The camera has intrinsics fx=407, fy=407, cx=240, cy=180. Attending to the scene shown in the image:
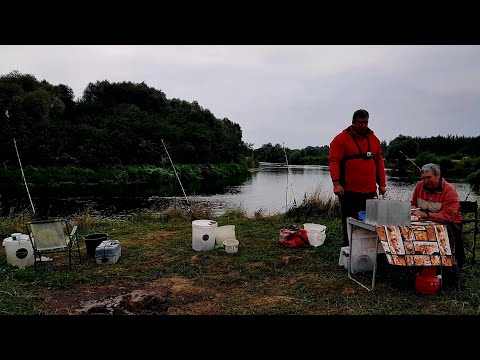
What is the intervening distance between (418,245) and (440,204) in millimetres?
700

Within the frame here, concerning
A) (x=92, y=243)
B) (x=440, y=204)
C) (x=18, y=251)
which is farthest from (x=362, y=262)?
(x=18, y=251)

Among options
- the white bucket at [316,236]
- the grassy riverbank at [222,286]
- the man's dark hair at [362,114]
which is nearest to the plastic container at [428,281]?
the grassy riverbank at [222,286]

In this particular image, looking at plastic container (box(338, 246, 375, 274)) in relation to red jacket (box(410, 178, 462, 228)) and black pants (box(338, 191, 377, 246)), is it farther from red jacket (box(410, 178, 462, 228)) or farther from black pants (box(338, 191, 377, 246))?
red jacket (box(410, 178, 462, 228))

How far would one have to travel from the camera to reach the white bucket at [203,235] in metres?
5.44

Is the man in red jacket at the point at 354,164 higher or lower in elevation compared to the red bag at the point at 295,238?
higher

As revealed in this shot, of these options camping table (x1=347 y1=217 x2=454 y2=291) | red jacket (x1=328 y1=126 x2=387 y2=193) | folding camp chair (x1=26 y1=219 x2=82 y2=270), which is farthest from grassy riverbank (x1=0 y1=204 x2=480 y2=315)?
red jacket (x1=328 y1=126 x2=387 y2=193)

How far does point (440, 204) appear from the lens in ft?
13.6

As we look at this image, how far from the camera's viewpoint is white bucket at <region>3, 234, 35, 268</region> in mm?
4660

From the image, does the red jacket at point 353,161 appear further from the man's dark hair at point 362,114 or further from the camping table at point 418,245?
the camping table at point 418,245

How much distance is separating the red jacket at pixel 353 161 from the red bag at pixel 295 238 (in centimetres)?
122

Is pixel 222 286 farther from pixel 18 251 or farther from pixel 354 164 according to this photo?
pixel 18 251

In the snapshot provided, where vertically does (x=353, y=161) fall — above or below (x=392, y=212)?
above
